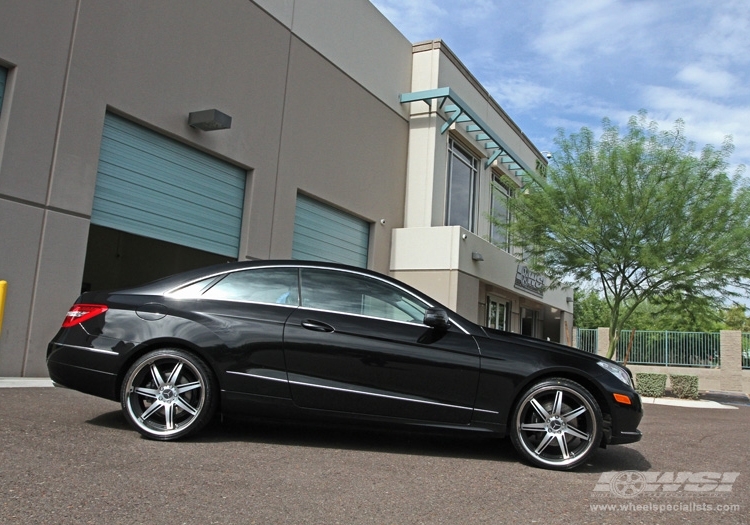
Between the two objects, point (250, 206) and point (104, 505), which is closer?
point (104, 505)

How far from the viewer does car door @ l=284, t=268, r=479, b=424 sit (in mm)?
4910

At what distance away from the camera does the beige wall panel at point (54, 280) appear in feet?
26.6

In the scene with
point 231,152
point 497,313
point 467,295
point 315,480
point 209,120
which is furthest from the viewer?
point 497,313

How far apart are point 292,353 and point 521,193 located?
1447 cm

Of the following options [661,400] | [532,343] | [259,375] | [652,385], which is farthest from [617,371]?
[652,385]

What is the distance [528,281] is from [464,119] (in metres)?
6.46

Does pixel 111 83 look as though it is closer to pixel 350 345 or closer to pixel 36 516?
pixel 350 345

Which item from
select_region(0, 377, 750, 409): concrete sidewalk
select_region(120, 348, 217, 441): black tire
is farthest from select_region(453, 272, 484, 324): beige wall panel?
select_region(120, 348, 217, 441): black tire

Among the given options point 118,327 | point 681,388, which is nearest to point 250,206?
point 118,327

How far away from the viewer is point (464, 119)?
59.3 feet

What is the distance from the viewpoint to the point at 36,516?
10.00 feet

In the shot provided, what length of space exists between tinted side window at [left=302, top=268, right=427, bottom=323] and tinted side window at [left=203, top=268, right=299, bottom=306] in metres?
0.11

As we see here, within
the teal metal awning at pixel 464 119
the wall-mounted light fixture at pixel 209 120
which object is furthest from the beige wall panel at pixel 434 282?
the wall-mounted light fixture at pixel 209 120

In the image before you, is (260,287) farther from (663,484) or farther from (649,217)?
(649,217)
